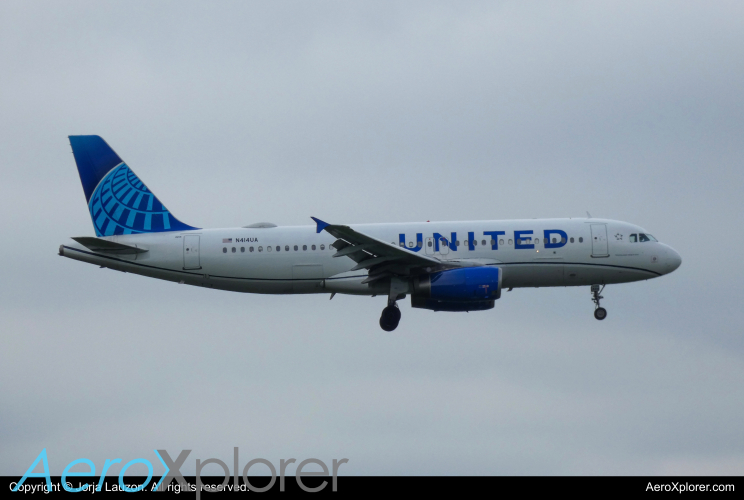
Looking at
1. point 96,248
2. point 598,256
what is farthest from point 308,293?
point 598,256

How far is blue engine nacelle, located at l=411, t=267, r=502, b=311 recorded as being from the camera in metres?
42.9

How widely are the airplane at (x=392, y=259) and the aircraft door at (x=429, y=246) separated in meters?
0.04

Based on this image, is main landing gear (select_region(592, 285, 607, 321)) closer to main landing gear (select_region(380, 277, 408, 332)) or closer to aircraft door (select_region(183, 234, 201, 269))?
main landing gear (select_region(380, 277, 408, 332))

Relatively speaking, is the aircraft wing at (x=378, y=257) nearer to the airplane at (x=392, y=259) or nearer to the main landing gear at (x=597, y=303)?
the airplane at (x=392, y=259)

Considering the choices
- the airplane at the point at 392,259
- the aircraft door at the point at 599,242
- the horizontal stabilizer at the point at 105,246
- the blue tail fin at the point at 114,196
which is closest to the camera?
the airplane at the point at 392,259

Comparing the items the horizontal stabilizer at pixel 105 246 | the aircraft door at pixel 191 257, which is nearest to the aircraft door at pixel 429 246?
the aircraft door at pixel 191 257

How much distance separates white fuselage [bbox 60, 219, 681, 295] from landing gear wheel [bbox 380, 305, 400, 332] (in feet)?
3.41

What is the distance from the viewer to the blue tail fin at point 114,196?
4734 cm

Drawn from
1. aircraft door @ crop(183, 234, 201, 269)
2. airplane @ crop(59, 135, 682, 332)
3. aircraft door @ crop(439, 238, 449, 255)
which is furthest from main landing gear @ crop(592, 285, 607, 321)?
aircraft door @ crop(183, 234, 201, 269)

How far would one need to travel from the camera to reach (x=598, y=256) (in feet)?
149

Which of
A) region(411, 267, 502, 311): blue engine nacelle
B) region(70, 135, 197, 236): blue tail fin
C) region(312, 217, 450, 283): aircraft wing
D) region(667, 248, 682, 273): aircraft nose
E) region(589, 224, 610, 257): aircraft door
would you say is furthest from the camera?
region(70, 135, 197, 236): blue tail fin

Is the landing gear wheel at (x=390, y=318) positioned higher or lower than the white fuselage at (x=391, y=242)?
lower

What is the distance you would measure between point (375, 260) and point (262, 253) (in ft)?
→ 17.8

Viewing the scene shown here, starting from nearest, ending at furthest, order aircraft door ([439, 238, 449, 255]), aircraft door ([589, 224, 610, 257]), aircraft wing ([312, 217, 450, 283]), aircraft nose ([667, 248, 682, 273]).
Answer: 1. aircraft wing ([312, 217, 450, 283])
2. aircraft door ([439, 238, 449, 255])
3. aircraft door ([589, 224, 610, 257])
4. aircraft nose ([667, 248, 682, 273])
